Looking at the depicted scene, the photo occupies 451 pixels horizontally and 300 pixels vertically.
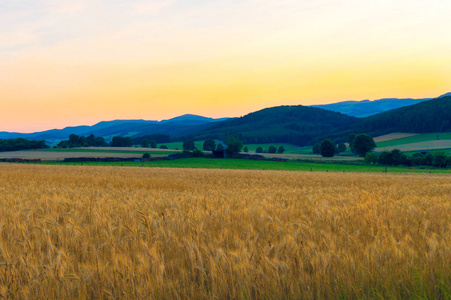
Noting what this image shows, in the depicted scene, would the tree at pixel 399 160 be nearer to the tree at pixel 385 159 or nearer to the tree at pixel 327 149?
the tree at pixel 385 159

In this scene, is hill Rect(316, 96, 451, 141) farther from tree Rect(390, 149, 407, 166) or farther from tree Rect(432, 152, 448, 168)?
tree Rect(432, 152, 448, 168)

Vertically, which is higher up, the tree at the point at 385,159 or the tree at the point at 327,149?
the tree at the point at 327,149

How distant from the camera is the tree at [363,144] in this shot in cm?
12125

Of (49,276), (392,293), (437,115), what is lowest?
(392,293)

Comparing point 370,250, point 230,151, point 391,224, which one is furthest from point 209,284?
point 230,151

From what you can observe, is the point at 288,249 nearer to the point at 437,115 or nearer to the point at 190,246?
the point at 190,246

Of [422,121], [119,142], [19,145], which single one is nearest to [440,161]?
[422,121]

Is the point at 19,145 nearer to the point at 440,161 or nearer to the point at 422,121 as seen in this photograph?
the point at 440,161

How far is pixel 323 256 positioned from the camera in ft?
9.91

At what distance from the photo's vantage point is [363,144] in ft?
402

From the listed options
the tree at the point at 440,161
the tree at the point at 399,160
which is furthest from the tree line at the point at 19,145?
the tree at the point at 440,161

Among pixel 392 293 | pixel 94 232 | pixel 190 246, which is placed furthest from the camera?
pixel 94 232

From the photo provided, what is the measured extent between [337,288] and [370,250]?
940mm

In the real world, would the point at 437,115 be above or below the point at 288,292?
above
